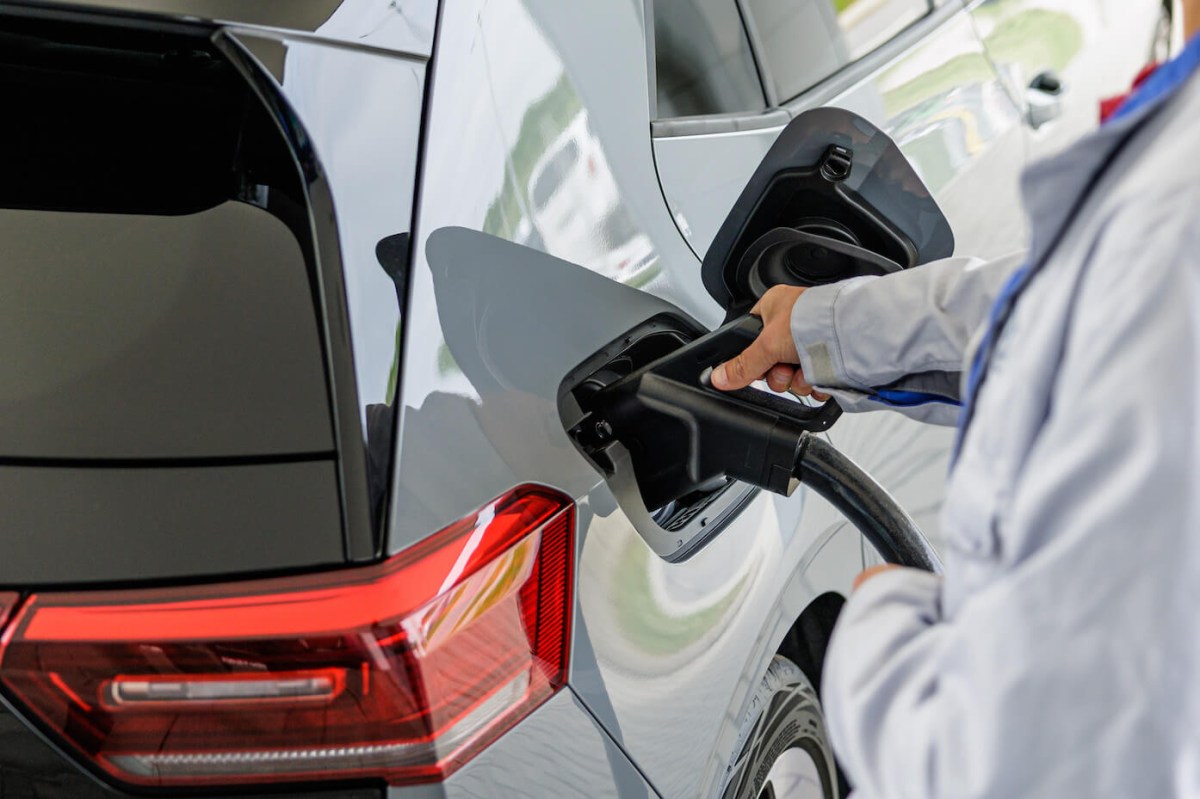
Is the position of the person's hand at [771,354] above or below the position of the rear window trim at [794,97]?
below

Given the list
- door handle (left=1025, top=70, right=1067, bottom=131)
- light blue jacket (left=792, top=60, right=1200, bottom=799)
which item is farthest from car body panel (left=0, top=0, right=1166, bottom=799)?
door handle (left=1025, top=70, right=1067, bottom=131)

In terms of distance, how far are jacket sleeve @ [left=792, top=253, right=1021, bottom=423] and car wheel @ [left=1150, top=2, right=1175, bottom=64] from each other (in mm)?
2372

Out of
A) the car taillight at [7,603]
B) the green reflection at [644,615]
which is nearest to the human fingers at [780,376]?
the green reflection at [644,615]

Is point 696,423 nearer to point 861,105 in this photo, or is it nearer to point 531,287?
point 531,287

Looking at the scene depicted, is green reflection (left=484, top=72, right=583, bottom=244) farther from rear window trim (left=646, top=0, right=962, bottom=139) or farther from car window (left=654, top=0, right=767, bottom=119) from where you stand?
car window (left=654, top=0, right=767, bottom=119)

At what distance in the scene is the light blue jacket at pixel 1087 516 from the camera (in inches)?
24.8

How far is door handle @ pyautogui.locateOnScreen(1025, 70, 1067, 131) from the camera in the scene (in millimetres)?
2551

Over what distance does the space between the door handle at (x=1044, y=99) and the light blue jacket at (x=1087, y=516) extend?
2011mm

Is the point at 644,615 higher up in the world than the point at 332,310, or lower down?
lower down

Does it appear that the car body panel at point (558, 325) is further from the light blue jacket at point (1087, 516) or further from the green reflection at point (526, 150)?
the light blue jacket at point (1087, 516)

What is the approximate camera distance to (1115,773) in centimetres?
65

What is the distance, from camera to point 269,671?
1032 millimetres

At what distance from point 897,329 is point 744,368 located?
193 millimetres

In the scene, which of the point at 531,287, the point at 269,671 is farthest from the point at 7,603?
the point at 531,287
